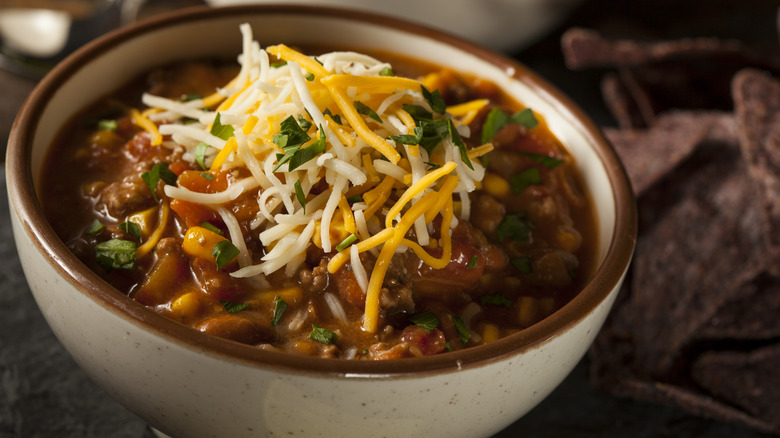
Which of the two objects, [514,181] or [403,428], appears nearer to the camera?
[403,428]

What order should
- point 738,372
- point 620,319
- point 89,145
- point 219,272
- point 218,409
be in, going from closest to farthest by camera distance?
1. point 218,409
2. point 219,272
3. point 89,145
4. point 738,372
5. point 620,319

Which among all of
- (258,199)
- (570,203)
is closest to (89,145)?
(258,199)

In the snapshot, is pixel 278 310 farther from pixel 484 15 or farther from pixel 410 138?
pixel 484 15

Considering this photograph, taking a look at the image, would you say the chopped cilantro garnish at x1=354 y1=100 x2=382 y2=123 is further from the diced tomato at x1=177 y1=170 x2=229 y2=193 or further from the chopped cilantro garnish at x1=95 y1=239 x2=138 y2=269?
the chopped cilantro garnish at x1=95 y1=239 x2=138 y2=269

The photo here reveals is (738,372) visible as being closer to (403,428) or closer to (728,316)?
(728,316)

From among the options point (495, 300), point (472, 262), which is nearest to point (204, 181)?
point (472, 262)

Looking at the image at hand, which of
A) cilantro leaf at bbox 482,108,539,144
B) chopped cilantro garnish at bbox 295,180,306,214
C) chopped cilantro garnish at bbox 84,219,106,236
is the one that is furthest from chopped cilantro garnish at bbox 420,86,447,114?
chopped cilantro garnish at bbox 84,219,106,236

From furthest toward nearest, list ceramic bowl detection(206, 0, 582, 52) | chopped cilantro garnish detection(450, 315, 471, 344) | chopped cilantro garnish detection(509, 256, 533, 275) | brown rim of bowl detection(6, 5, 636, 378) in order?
ceramic bowl detection(206, 0, 582, 52), chopped cilantro garnish detection(509, 256, 533, 275), chopped cilantro garnish detection(450, 315, 471, 344), brown rim of bowl detection(6, 5, 636, 378)
